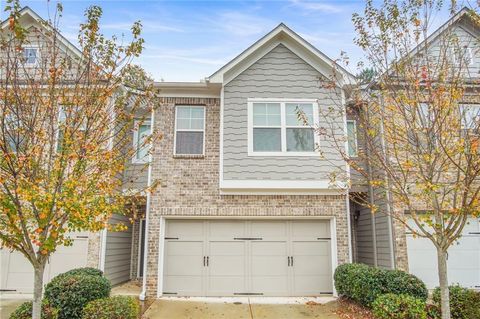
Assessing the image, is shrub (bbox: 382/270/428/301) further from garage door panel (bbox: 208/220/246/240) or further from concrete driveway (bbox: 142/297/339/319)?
garage door panel (bbox: 208/220/246/240)

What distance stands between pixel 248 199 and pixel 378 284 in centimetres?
414

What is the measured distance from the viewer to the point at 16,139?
5.64 m

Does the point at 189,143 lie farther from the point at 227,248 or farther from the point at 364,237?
the point at 364,237

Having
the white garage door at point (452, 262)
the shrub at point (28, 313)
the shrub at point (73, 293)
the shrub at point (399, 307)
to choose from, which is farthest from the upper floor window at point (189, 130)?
the white garage door at point (452, 262)

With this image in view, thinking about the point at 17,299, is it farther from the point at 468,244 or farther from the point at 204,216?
the point at 468,244

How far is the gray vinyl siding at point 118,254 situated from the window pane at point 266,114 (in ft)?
19.0

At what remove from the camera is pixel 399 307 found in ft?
24.1

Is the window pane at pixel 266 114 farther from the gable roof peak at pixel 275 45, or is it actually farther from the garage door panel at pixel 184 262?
the garage door panel at pixel 184 262

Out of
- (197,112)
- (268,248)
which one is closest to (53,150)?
(197,112)

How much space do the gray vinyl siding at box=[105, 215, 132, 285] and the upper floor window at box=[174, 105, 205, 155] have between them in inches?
138

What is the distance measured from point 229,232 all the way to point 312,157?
3.36 m

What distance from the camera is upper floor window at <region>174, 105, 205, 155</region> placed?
10.9 m

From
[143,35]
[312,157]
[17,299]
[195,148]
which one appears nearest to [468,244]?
[312,157]

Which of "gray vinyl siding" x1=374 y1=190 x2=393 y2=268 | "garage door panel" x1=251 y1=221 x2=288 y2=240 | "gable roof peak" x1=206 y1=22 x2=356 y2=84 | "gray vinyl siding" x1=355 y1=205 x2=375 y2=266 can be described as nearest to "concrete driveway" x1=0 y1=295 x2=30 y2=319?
"garage door panel" x1=251 y1=221 x2=288 y2=240
